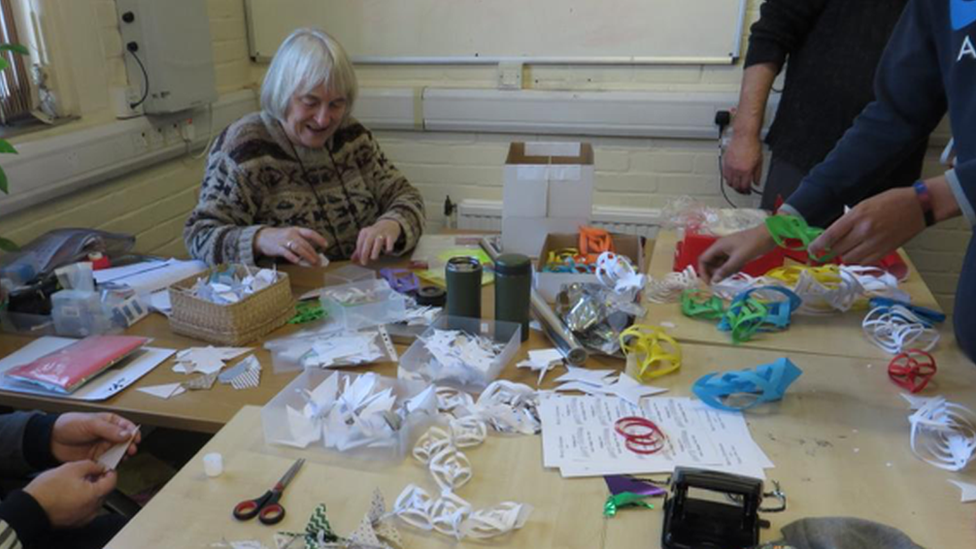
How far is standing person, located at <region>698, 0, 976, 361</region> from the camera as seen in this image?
1160mm

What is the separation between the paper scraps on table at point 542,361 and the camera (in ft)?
4.26

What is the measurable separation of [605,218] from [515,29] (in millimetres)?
838

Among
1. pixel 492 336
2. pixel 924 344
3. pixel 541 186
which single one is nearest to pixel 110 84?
pixel 541 186

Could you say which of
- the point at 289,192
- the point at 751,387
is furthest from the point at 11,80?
the point at 751,387

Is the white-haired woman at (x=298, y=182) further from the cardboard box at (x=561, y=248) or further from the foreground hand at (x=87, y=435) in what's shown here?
the foreground hand at (x=87, y=435)

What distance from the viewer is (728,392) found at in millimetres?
1139

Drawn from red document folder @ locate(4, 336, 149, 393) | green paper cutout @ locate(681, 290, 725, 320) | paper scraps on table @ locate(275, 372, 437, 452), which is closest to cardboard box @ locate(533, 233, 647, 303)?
green paper cutout @ locate(681, 290, 725, 320)

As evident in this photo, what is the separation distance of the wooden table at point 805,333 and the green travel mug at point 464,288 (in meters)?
0.35

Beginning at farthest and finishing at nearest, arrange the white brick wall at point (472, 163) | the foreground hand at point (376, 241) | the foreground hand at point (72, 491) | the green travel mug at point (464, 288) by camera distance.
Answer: the white brick wall at point (472, 163) → the foreground hand at point (376, 241) → the green travel mug at point (464, 288) → the foreground hand at point (72, 491)

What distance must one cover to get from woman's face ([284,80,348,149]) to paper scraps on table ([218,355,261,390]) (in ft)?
2.59

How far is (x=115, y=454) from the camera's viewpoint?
1.21 metres

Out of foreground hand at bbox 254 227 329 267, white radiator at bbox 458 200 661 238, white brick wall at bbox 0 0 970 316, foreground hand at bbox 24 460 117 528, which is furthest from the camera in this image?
white radiator at bbox 458 200 661 238

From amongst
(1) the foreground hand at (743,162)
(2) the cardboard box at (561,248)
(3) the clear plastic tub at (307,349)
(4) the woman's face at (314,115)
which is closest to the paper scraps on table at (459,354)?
(3) the clear plastic tub at (307,349)

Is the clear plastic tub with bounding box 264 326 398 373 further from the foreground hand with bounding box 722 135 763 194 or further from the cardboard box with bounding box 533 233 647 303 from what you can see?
the foreground hand with bounding box 722 135 763 194
